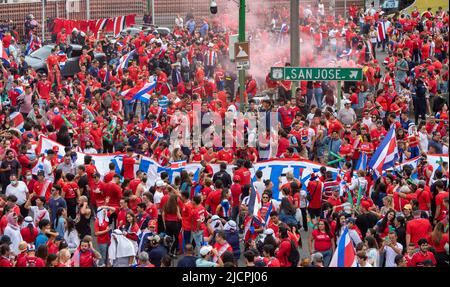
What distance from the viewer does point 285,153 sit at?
2017 cm

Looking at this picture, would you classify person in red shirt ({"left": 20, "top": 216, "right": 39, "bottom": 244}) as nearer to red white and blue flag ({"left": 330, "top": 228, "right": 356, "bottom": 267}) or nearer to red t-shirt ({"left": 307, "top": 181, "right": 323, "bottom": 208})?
red white and blue flag ({"left": 330, "top": 228, "right": 356, "bottom": 267})

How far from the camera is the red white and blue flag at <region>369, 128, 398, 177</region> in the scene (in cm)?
1983

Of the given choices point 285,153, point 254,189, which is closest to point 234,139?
point 285,153

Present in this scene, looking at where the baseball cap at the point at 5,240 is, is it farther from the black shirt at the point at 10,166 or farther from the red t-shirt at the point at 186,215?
the black shirt at the point at 10,166

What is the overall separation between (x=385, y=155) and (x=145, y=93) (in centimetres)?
913

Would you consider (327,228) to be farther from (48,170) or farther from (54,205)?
(48,170)

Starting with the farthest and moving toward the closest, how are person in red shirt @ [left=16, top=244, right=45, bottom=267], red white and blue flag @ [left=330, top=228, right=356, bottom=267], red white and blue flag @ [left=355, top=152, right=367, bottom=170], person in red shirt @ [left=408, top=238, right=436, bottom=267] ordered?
1. red white and blue flag @ [left=355, top=152, right=367, bottom=170]
2. red white and blue flag @ [left=330, top=228, right=356, bottom=267]
3. person in red shirt @ [left=16, top=244, right=45, bottom=267]
4. person in red shirt @ [left=408, top=238, right=436, bottom=267]

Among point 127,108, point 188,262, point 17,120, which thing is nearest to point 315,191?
point 188,262

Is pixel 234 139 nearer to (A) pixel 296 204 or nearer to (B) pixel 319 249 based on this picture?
(A) pixel 296 204

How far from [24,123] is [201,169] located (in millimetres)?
5456

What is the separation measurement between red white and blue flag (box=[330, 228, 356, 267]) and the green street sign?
8.83 m

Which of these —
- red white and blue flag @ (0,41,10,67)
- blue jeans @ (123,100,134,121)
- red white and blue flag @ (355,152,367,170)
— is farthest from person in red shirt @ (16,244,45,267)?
red white and blue flag @ (0,41,10,67)

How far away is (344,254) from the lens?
14766mm

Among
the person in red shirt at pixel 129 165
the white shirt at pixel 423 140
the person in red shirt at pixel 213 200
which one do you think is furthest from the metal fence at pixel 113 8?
the person in red shirt at pixel 213 200
